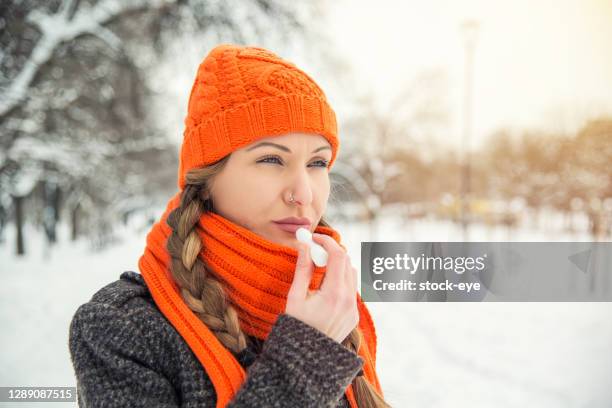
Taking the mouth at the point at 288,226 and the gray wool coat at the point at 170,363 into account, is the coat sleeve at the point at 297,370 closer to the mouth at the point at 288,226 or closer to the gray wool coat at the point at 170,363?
the gray wool coat at the point at 170,363

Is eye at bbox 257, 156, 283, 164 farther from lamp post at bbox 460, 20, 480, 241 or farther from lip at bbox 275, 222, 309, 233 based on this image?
lamp post at bbox 460, 20, 480, 241

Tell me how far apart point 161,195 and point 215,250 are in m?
2.66

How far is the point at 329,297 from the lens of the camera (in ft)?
1.76

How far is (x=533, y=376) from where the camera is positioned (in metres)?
1.81

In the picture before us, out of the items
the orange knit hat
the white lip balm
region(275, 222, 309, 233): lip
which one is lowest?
the white lip balm

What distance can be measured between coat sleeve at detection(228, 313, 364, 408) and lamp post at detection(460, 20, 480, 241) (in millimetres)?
1712

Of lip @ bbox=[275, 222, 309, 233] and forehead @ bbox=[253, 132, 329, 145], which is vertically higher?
forehead @ bbox=[253, 132, 329, 145]

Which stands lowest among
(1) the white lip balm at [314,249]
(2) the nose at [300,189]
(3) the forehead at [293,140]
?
(1) the white lip balm at [314,249]

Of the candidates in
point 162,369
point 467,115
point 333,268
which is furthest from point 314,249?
point 467,115

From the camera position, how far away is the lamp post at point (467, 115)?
2.03 m

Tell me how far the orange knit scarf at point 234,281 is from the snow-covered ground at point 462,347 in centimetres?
113

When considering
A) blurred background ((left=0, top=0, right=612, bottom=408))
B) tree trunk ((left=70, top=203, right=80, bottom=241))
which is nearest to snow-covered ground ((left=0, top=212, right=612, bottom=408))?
blurred background ((left=0, top=0, right=612, bottom=408))

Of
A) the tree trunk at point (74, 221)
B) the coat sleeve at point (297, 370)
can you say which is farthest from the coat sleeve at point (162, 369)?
the tree trunk at point (74, 221)

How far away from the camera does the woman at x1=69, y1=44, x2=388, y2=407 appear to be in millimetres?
501
